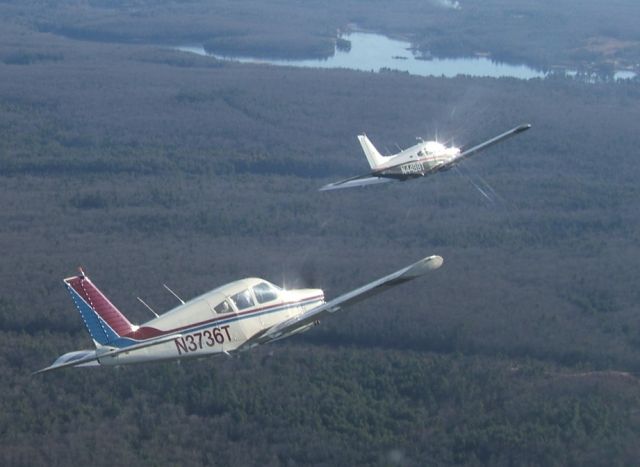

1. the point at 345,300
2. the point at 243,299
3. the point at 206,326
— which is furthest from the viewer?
the point at 243,299

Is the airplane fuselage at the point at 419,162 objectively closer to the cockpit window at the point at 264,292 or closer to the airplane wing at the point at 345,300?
the cockpit window at the point at 264,292

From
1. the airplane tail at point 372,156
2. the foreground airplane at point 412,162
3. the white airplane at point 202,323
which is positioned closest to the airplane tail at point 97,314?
the white airplane at point 202,323

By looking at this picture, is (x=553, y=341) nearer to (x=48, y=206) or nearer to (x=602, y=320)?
(x=602, y=320)

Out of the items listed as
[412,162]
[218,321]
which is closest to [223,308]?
[218,321]

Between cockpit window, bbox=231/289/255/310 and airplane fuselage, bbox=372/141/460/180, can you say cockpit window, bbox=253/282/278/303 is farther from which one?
airplane fuselage, bbox=372/141/460/180

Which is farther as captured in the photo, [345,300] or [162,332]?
[162,332]

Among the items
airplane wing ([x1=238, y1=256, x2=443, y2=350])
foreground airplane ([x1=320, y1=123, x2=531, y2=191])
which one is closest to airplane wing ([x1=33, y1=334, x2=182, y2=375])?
airplane wing ([x1=238, y1=256, x2=443, y2=350])

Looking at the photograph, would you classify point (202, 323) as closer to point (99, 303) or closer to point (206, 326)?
point (206, 326)

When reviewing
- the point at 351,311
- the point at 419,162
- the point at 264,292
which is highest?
the point at 419,162
